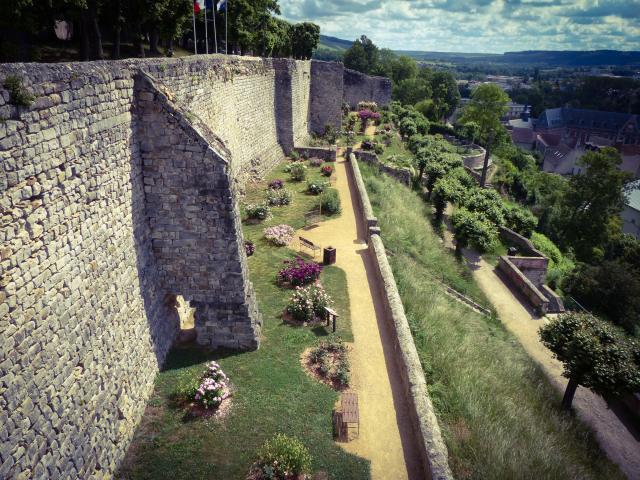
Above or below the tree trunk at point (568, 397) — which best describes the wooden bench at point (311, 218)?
above

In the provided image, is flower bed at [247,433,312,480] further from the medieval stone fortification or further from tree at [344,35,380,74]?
tree at [344,35,380,74]

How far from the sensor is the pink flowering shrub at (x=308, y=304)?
11823mm

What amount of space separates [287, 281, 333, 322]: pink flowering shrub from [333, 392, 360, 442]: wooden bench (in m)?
3.20

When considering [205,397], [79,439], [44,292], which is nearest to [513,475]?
[205,397]

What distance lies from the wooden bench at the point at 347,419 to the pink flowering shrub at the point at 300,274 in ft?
16.6

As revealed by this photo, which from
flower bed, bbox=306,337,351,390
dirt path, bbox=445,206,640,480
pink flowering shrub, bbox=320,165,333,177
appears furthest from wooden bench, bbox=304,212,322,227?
dirt path, bbox=445,206,640,480

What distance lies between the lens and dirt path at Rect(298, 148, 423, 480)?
27.0ft

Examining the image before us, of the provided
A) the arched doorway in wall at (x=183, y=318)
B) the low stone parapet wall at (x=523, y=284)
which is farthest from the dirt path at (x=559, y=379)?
the arched doorway in wall at (x=183, y=318)

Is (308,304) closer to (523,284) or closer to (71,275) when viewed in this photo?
(71,275)

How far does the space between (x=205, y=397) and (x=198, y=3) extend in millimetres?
16637

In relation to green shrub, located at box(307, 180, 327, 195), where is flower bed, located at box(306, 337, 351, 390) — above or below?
below

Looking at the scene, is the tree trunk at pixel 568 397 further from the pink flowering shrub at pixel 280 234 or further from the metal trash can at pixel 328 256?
the pink flowering shrub at pixel 280 234

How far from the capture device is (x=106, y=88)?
7.24 metres

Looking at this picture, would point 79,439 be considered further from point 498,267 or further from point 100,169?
point 498,267
